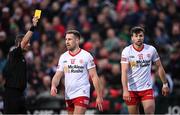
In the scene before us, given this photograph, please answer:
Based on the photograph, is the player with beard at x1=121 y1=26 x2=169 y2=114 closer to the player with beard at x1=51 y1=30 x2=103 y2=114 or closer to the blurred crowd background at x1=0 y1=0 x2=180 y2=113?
the player with beard at x1=51 y1=30 x2=103 y2=114

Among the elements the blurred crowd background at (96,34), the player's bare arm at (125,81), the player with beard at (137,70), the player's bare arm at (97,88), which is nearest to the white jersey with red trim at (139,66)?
the player with beard at (137,70)

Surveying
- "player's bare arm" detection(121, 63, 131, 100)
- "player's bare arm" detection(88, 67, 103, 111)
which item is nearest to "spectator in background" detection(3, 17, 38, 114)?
"player's bare arm" detection(88, 67, 103, 111)

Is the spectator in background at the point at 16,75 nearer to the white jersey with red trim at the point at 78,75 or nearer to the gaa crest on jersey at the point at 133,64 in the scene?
the white jersey with red trim at the point at 78,75

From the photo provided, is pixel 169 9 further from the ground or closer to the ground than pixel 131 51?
further from the ground

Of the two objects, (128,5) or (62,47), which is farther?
(128,5)

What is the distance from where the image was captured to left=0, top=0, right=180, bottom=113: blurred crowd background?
20828 mm

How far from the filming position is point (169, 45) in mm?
22922

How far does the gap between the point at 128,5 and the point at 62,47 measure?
3.37 metres

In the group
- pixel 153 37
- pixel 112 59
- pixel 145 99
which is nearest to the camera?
pixel 145 99

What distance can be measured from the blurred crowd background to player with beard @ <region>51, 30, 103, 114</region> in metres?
5.16

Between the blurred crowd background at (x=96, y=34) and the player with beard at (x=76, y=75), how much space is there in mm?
5162

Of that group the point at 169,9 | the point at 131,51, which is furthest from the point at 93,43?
the point at 131,51

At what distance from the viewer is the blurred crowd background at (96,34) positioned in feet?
68.3

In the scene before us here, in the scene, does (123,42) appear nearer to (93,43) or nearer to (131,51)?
(93,43)
